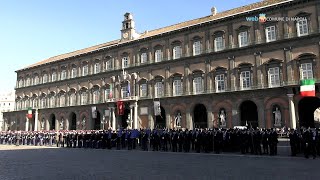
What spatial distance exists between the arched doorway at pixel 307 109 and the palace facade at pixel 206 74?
4.6 inches

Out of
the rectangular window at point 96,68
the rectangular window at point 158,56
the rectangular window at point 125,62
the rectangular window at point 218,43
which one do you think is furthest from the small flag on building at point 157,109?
the rectangular window at point 96,68

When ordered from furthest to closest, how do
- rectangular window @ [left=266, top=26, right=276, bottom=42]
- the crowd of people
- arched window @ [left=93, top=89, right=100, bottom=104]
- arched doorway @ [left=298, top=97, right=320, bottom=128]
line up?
arched window @ [left=93, top=89, right=100, bottom=104] → rectangular window @ [left=266, top=26, right=276, bottom=42] → arched doorway @ [left=298, top=97, right=320, bottom=128] → the crowd of people

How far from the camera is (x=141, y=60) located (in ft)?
151

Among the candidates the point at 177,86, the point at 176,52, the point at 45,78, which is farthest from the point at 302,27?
the point at 45,78

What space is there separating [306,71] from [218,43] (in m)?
11.2

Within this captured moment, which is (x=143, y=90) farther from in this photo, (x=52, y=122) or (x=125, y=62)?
(x=52, y=122)

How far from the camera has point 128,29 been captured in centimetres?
4869

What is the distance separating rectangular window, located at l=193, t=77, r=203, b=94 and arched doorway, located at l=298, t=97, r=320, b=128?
39.2 feet

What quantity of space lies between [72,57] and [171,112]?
78.6 ft

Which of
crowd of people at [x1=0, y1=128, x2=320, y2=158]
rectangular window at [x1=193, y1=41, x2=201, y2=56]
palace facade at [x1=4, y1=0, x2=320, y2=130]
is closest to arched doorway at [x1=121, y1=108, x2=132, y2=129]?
palace facade at [x1=4, y1=0, x2=320, y2=130]

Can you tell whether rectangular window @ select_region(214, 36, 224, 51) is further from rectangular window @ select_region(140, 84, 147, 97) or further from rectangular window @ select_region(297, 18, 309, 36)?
rectangular window @ select_region(140, 84, 147, 97)

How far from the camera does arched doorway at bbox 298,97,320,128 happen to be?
34281 mm

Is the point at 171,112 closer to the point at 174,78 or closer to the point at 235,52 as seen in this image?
the point at 174,78

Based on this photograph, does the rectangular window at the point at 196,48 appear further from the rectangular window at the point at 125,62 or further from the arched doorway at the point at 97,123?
the arched doorway at the point at 97,123
